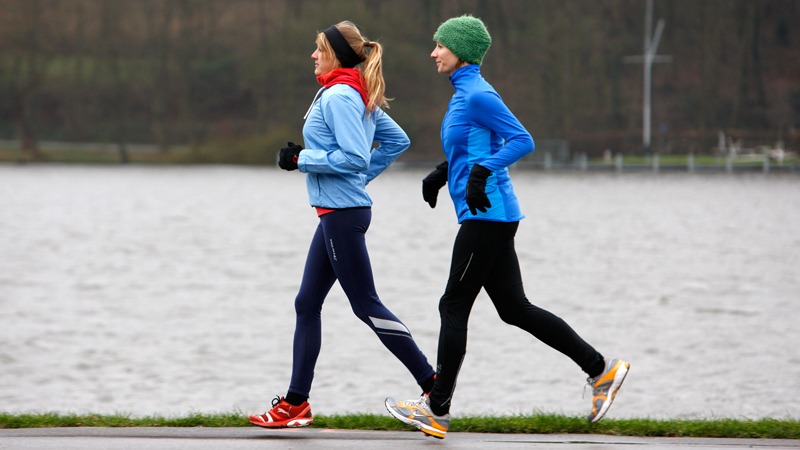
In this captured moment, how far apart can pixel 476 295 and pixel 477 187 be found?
53 centimetres

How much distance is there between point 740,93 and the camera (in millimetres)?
85562

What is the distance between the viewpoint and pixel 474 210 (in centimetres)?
400

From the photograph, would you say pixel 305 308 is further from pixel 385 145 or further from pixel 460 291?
pixel 385 145

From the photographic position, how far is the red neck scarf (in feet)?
13.9

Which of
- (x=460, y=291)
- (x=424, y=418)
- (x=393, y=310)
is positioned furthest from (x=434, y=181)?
(x=393, y=310)

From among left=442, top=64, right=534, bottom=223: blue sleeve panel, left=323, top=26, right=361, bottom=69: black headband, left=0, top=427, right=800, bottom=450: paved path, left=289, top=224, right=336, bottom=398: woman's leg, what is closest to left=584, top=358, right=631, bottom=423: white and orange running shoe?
left=0, top=427, right=800, bottom=450: paved path

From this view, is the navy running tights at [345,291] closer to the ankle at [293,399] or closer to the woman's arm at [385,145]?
the ankle at [293,399]

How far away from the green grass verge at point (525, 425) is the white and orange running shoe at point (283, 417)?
201 mm

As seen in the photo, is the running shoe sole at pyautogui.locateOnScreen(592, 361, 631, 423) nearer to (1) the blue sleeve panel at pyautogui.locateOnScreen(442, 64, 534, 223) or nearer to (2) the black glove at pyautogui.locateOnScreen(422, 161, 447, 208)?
(1) the blue sleeve panel at pyautogui.locateOnScreen(442, 64, 534, 223)

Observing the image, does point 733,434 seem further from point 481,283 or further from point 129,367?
point 129,367

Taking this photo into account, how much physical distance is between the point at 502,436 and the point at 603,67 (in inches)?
3422

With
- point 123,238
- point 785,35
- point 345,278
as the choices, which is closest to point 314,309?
point 345,278

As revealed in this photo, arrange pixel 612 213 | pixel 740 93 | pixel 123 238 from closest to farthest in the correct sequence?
pixel 123 238, pixel 612 213, pixel 740 93

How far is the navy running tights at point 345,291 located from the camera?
4.22m
